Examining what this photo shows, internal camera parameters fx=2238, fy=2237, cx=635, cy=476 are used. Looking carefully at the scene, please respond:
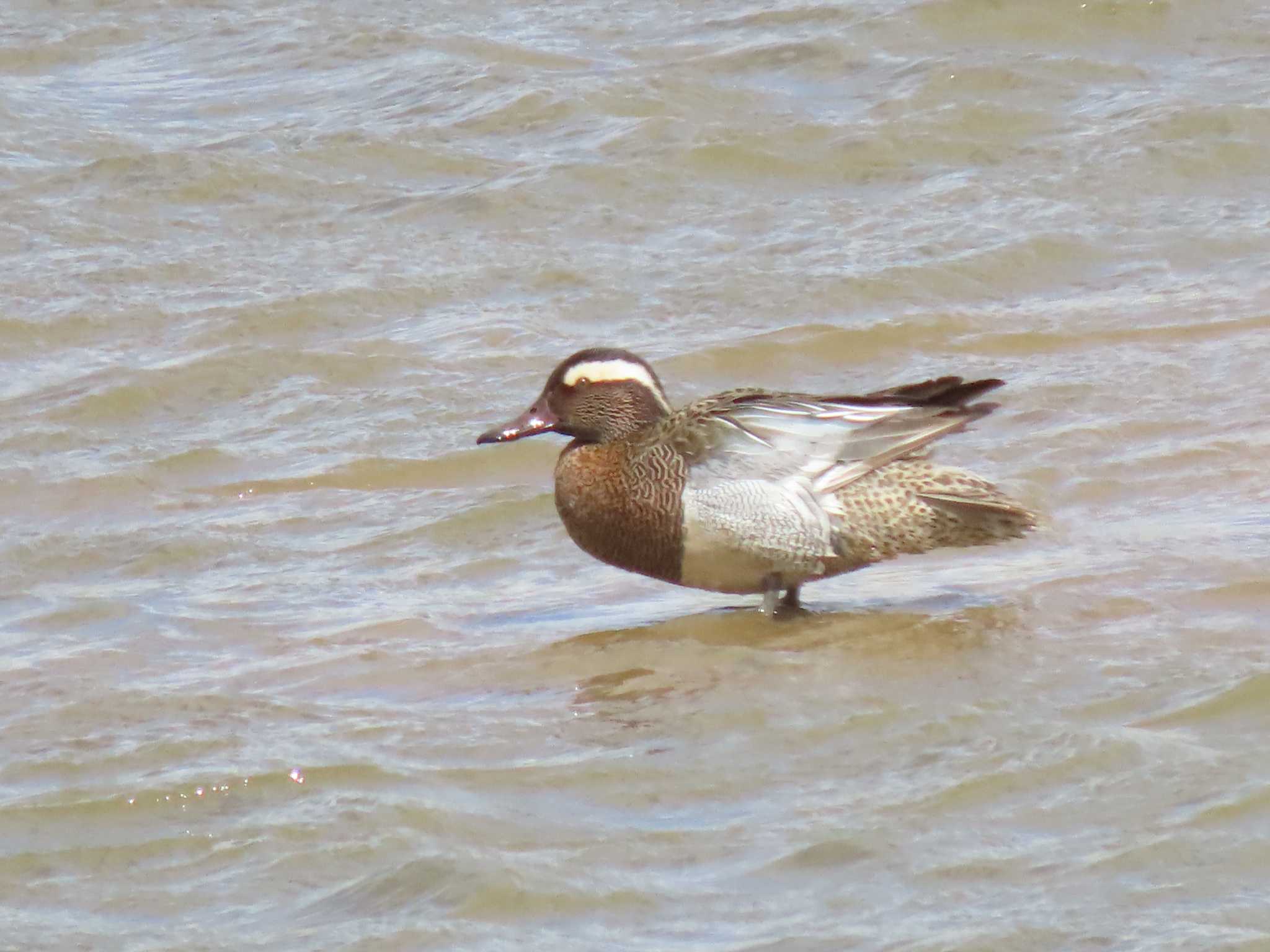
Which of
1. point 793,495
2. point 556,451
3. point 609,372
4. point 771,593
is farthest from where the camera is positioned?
point 556,451

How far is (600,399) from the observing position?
6809 mm

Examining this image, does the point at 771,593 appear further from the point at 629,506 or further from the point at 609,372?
the point at 609,372

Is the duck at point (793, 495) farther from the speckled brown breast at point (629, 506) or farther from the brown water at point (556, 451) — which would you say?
the brown water at point (556, 451)

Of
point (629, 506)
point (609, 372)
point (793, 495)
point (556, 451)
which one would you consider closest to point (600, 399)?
point (609, 372)

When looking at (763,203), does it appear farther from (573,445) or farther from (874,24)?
(573,445)

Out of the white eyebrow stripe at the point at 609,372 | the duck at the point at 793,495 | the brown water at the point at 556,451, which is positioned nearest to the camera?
the brown water at the point at 556,451

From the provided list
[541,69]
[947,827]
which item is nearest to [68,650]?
[947,827]

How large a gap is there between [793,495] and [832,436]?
21 cm

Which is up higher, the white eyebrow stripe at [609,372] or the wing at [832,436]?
the white eyebrow stripe at [609,372]

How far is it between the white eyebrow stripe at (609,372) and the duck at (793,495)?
29 centimetres

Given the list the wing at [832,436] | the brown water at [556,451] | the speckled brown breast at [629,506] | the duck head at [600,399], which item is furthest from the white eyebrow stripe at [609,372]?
the brown water at [556,451]

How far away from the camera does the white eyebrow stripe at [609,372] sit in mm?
6793

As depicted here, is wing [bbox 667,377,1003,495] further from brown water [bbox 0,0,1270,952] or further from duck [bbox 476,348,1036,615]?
brown water [bbox 0,0,1270,952]

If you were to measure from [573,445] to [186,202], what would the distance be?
15.0ft
